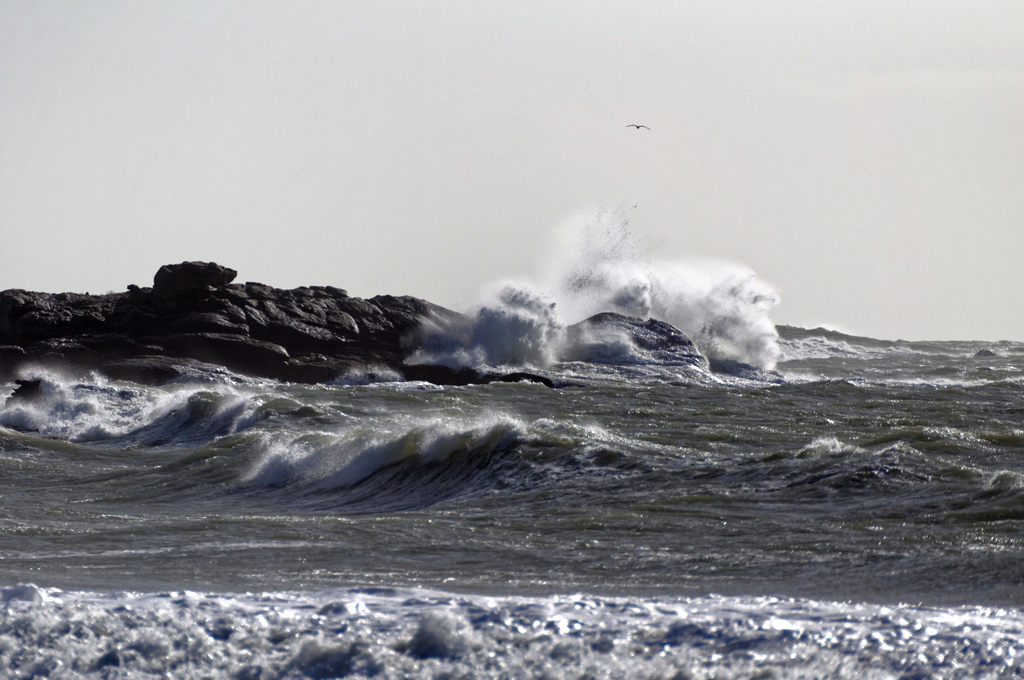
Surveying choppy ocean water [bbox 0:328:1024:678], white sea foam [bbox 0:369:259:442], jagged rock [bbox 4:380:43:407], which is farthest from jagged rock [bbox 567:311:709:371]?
jagged rock [bbox 4:380:43:407]

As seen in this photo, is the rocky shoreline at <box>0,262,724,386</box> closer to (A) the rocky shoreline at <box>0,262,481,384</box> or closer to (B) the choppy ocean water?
(A) the rocky shoreline at <box>0,262,481,384</box>

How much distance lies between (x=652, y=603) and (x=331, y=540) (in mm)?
3175

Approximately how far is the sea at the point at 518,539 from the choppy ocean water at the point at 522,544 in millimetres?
20

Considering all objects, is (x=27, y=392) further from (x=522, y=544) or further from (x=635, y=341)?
(x=635, y=341)

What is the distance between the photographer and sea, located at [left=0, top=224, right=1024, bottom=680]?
3539 millimetres

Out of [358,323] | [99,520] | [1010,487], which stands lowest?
[99,520]

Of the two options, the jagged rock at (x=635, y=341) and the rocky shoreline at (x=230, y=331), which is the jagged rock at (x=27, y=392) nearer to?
the rocky shoreline at (x=230, y=331)

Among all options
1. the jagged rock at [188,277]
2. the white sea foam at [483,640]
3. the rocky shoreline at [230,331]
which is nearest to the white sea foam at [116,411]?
the rocky shoreline at [230,331]

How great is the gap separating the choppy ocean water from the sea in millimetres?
20

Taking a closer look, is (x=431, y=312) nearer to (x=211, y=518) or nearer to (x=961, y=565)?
(x=211, y=518)

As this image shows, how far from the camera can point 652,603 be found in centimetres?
424

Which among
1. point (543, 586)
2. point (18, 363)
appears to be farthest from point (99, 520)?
point (18, 363)

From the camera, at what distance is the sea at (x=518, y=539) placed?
11.6 ft

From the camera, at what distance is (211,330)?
27.6 m
